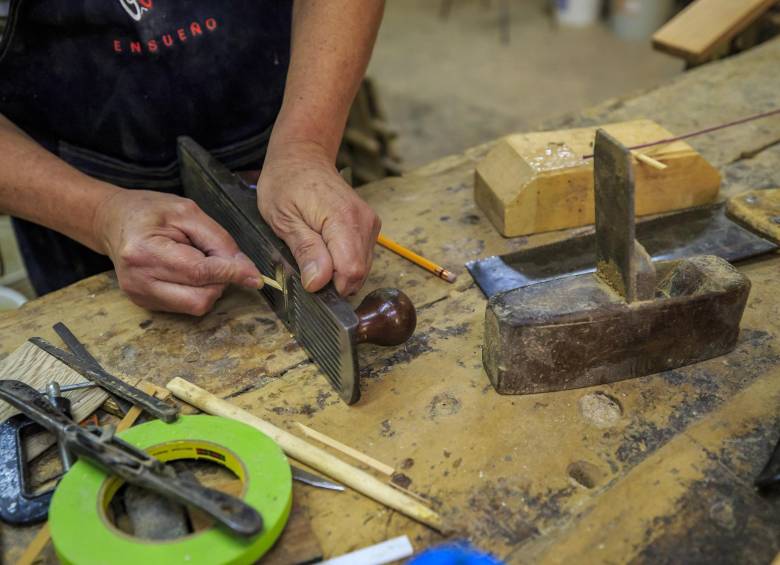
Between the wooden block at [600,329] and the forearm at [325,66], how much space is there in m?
0.59

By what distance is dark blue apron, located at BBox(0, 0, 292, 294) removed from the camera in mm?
1485

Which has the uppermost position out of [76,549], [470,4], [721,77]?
[76,549]

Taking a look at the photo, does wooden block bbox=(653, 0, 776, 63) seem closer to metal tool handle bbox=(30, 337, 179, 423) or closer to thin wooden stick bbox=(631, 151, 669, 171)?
thin wooden stick bbox=(631, 151, 669, 171)

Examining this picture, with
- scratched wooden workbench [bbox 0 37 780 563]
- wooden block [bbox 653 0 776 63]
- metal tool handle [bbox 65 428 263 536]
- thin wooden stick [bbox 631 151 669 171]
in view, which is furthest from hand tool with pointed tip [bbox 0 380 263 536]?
wooden block [bbox 653 0 776 63]

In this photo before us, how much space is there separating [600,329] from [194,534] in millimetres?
632

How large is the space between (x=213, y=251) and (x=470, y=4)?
5.34 meters

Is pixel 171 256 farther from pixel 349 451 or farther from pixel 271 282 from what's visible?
pixel 349 451

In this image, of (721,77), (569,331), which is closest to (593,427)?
(569,331)

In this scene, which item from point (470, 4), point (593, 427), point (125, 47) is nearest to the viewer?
point (593, 427)

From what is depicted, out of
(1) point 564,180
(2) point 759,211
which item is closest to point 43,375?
(1) point 564,180

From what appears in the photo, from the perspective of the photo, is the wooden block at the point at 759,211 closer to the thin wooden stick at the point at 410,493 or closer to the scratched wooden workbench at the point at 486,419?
the scratched wooden workbench at the point at 486,419

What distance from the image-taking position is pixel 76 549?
0.85 m

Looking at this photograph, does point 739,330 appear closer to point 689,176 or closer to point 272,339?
point 689,176

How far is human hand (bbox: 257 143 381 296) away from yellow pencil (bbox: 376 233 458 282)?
0.15 m
